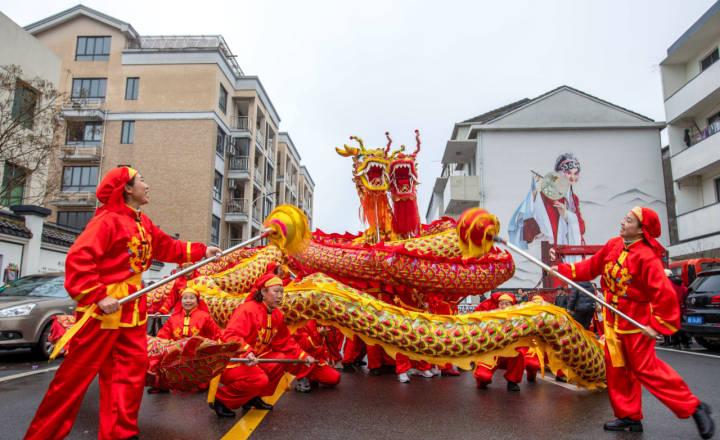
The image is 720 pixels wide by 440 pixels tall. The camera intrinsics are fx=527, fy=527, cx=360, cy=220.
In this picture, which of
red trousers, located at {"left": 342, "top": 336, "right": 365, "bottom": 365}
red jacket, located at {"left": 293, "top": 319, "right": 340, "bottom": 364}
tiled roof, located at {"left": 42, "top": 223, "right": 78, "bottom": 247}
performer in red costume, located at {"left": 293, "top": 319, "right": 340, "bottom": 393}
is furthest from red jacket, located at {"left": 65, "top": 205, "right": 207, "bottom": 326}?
tiled roof, located at {"left": 42, "top": 223, "right": 78, "bottom": 247}

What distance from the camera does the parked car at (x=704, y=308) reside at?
939cm

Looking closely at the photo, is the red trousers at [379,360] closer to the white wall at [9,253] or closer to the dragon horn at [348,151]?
the dragon horn at [348,151]

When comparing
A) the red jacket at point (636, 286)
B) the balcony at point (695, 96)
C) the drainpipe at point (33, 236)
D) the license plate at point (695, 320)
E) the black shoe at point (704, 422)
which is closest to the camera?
the black shoe at point (704, 422)

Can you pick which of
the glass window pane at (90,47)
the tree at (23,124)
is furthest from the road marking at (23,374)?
the glass window pane at (90,47)

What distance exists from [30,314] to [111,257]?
18.1 ft

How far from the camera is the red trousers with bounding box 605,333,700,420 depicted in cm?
360

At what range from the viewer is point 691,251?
65.0 ft

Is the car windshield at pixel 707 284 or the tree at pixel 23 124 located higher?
the tree at pixel 23 124

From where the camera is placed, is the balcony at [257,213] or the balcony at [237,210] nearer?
the balcony at [237,210]

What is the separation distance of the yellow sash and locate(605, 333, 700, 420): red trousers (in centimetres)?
348

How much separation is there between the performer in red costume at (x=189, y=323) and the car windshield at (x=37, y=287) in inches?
157

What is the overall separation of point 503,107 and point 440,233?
29.3 metres

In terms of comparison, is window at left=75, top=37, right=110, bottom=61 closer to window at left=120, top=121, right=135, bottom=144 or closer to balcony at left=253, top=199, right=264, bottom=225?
window at left=120, top=121, right=135, bottom=144

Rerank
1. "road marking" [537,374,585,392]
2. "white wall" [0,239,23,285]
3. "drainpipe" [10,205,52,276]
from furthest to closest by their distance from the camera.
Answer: "drainpipe" [10,205,52,276] < "white wall" [0,239,23,285] < "road marking" [537,374,585,392]
